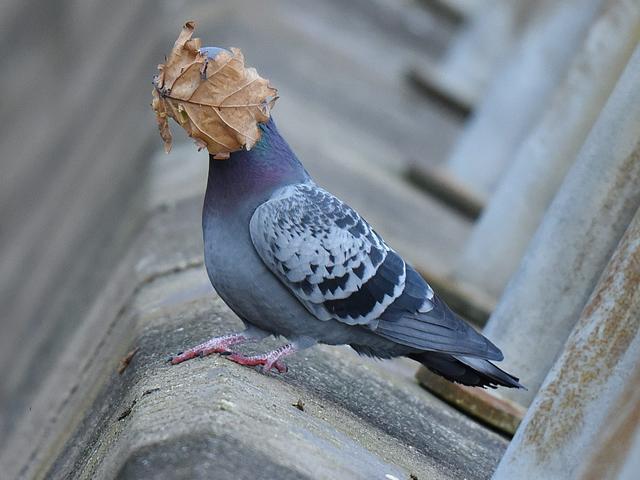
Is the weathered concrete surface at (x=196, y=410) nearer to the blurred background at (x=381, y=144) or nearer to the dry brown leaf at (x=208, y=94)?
the blurred background at (x=381, y=144)

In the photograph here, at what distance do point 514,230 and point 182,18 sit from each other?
19.4 feet

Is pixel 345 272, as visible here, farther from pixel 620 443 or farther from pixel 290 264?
pixel 620 443

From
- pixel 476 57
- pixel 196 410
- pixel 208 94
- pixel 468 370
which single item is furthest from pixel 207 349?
pixel 476 57

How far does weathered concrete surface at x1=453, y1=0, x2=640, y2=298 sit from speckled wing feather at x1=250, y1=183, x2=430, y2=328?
7.40 feet

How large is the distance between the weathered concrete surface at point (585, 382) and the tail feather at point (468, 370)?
2.66 feet

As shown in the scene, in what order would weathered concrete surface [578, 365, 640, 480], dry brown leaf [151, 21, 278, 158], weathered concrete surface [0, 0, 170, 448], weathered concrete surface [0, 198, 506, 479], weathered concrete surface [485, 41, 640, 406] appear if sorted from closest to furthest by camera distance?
weathered concrete surface [578, 365, 640, 480], weathered concrete surface [0, 198, 506, 479], dry brown leaf [151, 21, 278, 158], weathered concrete surface [485, 41, 640, 406], weathered concrete surface [0, 0, 170, 448]

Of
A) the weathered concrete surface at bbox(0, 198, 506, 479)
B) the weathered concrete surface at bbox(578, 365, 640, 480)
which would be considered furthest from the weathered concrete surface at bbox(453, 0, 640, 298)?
the weathered concrete surface at bbox(578, 365, 640, 480)

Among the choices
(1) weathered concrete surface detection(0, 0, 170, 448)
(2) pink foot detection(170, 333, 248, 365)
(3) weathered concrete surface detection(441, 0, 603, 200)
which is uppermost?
(3) weathered concrete surface detection(441, 0, 603, 200)

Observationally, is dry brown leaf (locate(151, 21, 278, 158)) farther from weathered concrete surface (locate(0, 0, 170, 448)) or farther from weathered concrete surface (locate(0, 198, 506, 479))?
weathered concrete surface (locate(0, 0, 170, 448))

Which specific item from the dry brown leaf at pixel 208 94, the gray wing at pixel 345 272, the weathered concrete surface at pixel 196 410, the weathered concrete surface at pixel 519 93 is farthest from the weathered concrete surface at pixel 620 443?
the weathered concrete surface at pixel 519 93

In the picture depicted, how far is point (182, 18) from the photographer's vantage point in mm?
12398

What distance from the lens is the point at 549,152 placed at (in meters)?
6.82

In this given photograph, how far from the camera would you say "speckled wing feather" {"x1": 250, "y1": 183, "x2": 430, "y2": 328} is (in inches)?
173

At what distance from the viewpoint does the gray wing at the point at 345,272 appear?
14.5ft
